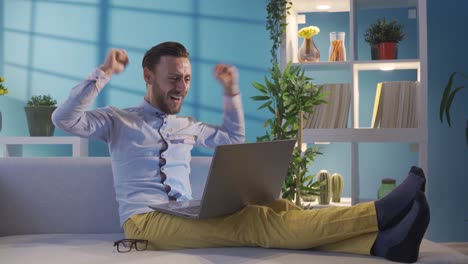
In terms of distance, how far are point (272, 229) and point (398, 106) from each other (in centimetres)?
192

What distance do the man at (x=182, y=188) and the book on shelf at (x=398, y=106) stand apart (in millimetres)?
1380

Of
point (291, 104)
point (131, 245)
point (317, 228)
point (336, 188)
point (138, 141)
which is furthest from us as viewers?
point (336, 188)

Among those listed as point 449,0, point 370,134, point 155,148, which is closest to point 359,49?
point 449,0

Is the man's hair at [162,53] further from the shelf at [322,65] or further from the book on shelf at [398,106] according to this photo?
the book on shelf at [398,106]

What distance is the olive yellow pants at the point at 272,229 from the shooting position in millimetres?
1953

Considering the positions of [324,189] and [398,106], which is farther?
[324,189]

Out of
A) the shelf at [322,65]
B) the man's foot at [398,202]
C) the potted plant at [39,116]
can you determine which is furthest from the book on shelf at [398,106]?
the potted plant at [39,116]

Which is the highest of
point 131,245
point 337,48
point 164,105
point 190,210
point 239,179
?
point 337,48

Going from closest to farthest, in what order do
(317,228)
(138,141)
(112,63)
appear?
(317,228) → (112,63) → (138,141)

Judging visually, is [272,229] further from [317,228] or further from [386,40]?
[386,40]

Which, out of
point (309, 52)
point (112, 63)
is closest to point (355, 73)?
point (309, 52)

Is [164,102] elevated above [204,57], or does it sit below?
below

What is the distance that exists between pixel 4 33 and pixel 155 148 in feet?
10.1

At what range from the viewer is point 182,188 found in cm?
247
